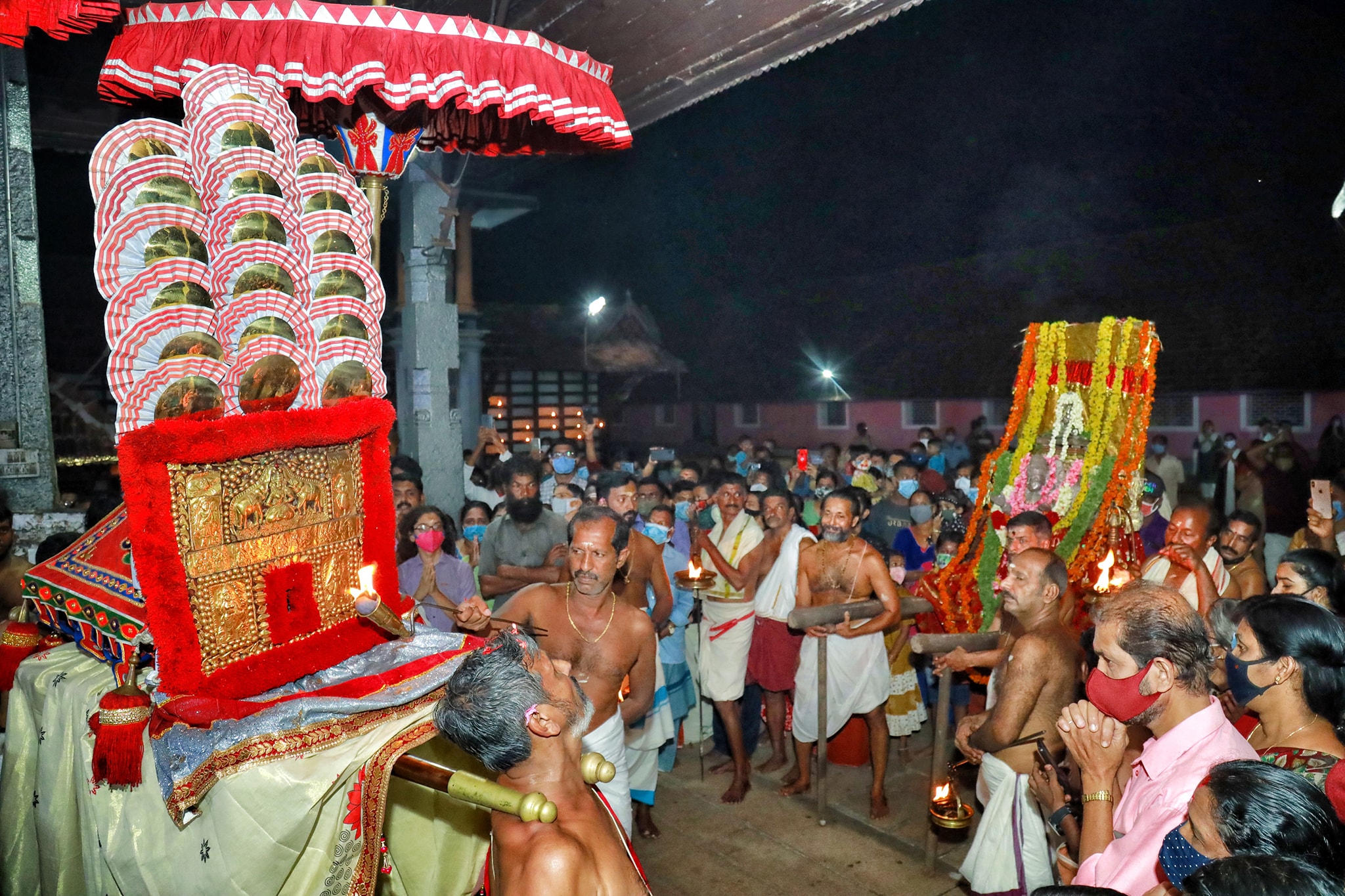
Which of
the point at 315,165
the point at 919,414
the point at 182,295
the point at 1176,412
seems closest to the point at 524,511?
the point at 315,165

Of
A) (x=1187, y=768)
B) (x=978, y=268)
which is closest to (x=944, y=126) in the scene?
(x=978, y=268)

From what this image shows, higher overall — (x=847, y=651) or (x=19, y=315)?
(x=19, y=315)

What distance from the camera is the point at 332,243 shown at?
126 inches

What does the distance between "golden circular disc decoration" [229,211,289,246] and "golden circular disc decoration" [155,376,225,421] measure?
1.67ft

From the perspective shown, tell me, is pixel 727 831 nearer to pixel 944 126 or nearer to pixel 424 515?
pixel 424 515

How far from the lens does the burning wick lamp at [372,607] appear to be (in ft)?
9.59

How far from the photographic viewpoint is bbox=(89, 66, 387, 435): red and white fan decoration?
2578mm

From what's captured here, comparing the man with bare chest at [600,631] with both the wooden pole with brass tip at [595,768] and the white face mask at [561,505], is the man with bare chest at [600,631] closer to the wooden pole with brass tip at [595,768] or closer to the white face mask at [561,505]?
the wooden pole with brass tip at [595,768]

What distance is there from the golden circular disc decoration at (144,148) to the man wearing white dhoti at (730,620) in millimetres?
4808

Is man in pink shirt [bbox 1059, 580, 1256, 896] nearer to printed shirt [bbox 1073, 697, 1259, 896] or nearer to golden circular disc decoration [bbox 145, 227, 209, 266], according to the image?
printed shirt [bbox 1073, 697, 1259, 896]

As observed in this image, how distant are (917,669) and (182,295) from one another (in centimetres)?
622

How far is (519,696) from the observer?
236 cm

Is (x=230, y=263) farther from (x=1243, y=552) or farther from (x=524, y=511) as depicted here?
(x=1243, y=552)

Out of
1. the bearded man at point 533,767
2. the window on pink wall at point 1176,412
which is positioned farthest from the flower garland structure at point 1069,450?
the window on pink wall at point 1176,412
